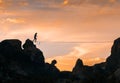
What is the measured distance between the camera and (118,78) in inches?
7648

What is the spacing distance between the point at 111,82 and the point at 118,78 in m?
5.78

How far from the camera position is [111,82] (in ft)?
627
